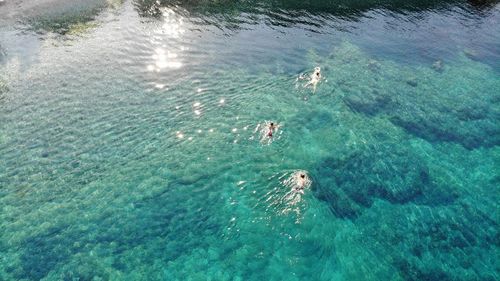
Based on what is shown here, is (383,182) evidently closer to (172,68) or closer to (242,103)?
(242,103)

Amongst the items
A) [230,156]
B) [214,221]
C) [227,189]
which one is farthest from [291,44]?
[214,221]

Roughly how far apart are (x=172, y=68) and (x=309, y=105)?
18.0m

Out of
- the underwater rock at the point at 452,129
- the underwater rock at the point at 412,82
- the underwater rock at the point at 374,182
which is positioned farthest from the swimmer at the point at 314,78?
the underwater rock at the point at 374,182

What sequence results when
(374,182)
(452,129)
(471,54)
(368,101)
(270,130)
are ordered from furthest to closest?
1. (471,54)
2. (368,101)
3. (452,129)
4. (270,130)
5. (374,182)

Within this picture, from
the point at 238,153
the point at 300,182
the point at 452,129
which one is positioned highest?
the point at 238,153

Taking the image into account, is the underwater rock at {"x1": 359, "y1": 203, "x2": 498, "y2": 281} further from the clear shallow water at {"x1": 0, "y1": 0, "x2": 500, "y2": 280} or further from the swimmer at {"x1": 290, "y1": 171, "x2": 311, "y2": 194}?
the swimmer at {"x1": 290, "y1": 171, "x2": 311, "y2": 194}

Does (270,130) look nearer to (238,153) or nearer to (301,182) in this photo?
(238,153)

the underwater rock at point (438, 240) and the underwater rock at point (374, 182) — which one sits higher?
the underwater rock at point (374, 182)

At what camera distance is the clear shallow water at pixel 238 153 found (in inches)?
1004

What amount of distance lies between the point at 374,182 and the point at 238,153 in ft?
41.0

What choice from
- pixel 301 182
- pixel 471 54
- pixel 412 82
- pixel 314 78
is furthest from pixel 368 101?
pixel 471 54

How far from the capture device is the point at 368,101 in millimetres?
41344

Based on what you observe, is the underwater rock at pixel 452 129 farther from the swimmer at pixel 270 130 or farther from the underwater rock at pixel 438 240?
the swimmer at pixel 270 130

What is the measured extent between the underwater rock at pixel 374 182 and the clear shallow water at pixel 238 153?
0.14m
